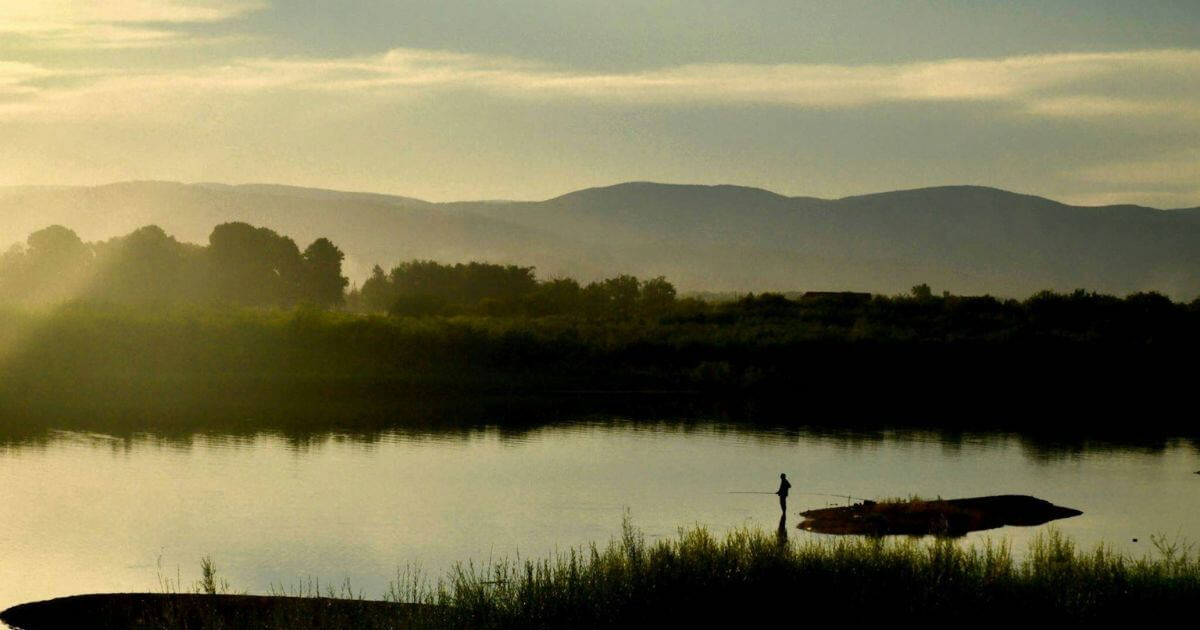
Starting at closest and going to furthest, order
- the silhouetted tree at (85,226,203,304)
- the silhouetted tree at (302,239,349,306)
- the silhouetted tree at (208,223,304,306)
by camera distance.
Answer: the silhouetted tree at (85,226,203,304) → the silhouetted tree at (208,223,304,306) → the silhouetted tree at (302,239,349,306)

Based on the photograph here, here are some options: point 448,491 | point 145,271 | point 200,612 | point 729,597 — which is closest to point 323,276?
point 145,271

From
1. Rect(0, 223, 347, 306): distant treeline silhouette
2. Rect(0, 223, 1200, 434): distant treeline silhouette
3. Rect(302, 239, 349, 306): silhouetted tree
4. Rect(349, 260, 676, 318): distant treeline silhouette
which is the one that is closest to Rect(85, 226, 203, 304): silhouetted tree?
Rect(0, 223, 347, 306): distant treeline silhouette

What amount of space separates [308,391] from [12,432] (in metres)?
15.5

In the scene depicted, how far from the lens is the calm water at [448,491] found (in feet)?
81.4

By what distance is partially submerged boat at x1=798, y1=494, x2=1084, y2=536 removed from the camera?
27.1 metres

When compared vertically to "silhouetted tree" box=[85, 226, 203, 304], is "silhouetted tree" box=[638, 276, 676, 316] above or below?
below

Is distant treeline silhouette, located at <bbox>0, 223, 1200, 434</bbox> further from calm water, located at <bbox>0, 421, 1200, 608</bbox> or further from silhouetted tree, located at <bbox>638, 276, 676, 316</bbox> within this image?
calm water, located at <bbox>0, 421, 1200, 608</bbox>

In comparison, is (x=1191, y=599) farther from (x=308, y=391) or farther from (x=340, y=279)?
(x=340, y=279)

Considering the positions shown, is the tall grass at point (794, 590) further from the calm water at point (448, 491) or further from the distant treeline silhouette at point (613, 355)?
the distant treeline silhouette at point (613, 355)

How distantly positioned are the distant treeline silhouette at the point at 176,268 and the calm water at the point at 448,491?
5868 centimetres

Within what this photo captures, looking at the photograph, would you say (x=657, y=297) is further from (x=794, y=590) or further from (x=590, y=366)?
(x=794, y=590)

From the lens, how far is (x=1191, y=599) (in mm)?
18312

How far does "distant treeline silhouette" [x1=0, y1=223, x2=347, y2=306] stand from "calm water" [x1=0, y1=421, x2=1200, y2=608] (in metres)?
58.7

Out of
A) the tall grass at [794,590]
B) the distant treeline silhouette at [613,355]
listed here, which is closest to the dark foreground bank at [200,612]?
the tall grass at [794,590]
